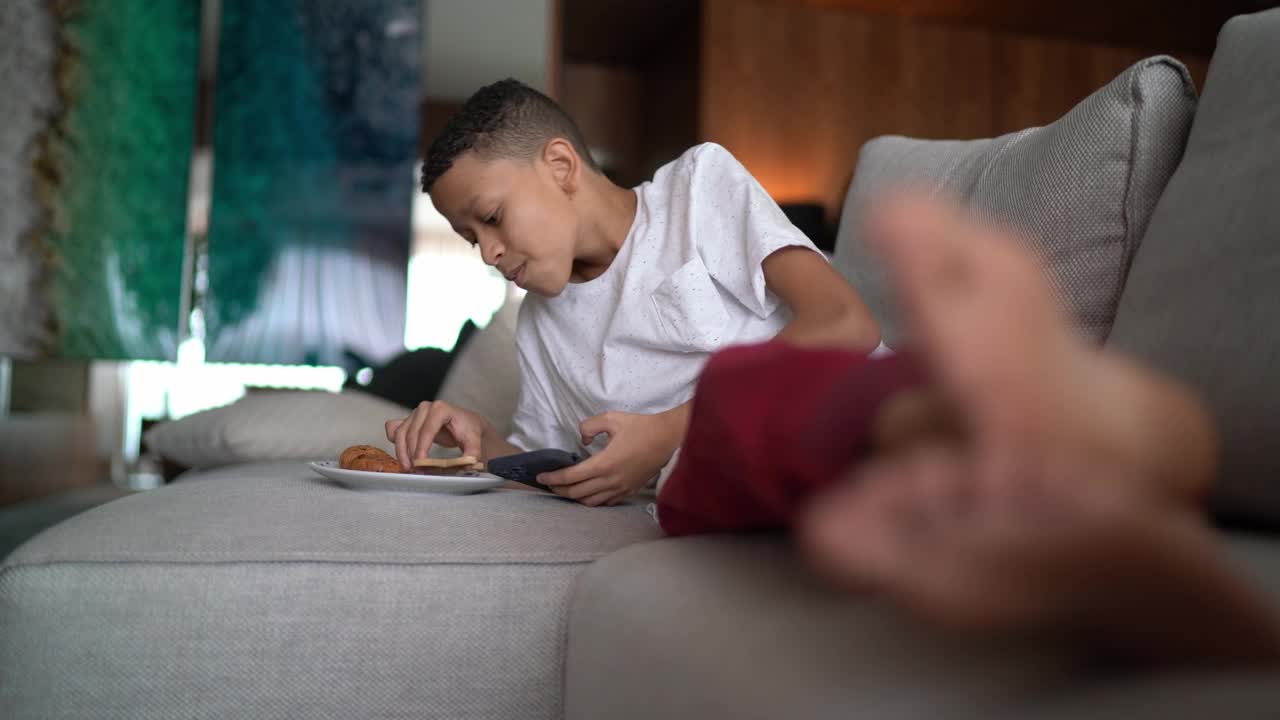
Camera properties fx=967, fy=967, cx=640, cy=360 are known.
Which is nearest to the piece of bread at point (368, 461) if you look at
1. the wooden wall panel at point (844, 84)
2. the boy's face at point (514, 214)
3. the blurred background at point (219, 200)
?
the boy's face at point (514, 214)

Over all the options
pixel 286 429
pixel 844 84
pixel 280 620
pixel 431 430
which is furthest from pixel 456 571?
pixel 844 84

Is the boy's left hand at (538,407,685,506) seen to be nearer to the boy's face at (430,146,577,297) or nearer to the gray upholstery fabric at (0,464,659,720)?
the gray upholstery fabric at (0,464,659,720)

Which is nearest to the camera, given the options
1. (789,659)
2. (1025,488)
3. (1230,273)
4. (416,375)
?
Result: (1025,488)

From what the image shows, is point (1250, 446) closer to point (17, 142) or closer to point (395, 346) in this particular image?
point (395, 346)

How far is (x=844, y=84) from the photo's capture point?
5.24 m

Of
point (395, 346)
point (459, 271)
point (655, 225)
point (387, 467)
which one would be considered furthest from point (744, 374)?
point (459, 271)

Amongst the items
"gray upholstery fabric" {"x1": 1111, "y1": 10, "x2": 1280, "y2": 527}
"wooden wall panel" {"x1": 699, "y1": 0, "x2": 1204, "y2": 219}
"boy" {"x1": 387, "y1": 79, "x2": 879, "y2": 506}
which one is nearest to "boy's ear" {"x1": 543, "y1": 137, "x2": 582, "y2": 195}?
"boy" {"x1": 387, "y1": 79, "x2": 879, "y2": 506}

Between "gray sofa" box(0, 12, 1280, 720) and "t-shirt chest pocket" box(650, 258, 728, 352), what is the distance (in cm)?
35

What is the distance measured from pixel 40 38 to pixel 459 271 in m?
1.97

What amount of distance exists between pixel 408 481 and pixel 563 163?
0.53m

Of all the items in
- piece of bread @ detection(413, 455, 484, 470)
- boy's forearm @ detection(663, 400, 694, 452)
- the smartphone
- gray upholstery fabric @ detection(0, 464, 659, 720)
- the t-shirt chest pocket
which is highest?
the t-shirt chest pocket

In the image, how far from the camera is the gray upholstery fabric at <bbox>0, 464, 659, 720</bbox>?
79 cm

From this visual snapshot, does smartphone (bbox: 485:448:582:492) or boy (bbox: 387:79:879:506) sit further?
boy (bbox: 387:79:879:506)

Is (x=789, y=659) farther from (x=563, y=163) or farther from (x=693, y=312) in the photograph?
(x=563, y=163)
